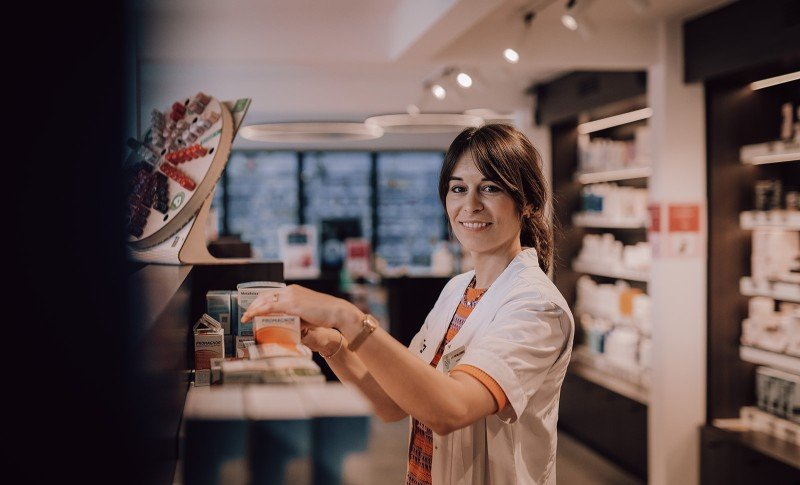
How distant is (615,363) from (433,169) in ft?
21.6

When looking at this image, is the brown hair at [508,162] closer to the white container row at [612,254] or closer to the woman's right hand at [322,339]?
the woman's right hand at [322,339]

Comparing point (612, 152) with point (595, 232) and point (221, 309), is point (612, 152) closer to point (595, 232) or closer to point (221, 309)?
point (595, 232)

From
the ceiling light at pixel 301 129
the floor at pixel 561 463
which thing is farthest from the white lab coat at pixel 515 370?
the ceiling light at pixel 301 129

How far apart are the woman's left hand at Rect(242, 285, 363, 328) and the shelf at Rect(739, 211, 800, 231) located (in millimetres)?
3399

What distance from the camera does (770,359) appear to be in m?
4.18

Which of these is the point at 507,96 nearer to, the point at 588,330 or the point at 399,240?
the point at 588,330

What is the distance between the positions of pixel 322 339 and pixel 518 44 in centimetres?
347

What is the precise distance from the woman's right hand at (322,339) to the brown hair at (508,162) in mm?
495

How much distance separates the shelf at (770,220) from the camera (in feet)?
13.0

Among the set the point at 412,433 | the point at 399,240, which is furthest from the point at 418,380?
the point at 399,240

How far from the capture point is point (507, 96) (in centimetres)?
754

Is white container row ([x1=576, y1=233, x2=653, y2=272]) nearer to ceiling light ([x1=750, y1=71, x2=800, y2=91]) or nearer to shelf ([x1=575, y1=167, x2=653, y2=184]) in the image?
shelf ([x1=575, y1=167, x2=653, y2=184])

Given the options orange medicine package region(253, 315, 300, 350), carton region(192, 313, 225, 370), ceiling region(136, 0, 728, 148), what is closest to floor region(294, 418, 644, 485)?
ceiling region(136, 0, 728, 148)

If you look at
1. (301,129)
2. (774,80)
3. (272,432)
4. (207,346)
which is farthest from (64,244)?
(301,129)
